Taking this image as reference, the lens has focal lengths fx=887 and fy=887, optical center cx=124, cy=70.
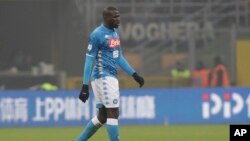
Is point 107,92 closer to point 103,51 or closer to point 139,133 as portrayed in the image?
point 103,51

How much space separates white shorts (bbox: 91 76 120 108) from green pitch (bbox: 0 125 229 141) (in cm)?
415

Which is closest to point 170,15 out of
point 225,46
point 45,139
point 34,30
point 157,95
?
point 225,46

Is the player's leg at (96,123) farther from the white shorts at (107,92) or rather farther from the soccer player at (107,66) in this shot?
the white shorts at (107,92)

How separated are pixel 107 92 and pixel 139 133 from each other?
6491 mm

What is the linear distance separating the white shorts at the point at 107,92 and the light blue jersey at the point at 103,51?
86mm

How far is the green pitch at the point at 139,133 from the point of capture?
17203 mm

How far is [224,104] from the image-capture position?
2308cm

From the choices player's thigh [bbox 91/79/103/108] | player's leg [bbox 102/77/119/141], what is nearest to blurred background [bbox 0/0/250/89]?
player's thigh [bbox 91/79/103/108]

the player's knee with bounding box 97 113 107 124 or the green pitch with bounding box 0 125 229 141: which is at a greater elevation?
the player's knee with bounding box 97 113 107 124

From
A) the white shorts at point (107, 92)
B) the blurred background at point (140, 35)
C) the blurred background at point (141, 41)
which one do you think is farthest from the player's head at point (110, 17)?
the blurred background at point (140, 35)

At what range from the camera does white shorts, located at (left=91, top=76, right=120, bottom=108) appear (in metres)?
12.7

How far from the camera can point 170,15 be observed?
98.8 ft

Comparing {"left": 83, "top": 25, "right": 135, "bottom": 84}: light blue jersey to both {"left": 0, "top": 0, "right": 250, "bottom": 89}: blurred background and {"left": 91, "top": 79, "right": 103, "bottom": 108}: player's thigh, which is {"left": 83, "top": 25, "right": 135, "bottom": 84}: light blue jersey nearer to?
{"left": 91, "top": 79, "right": 103, "bottom": 108}: player's thigh

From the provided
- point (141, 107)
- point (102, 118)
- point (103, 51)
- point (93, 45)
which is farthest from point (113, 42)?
point (141, 107)
